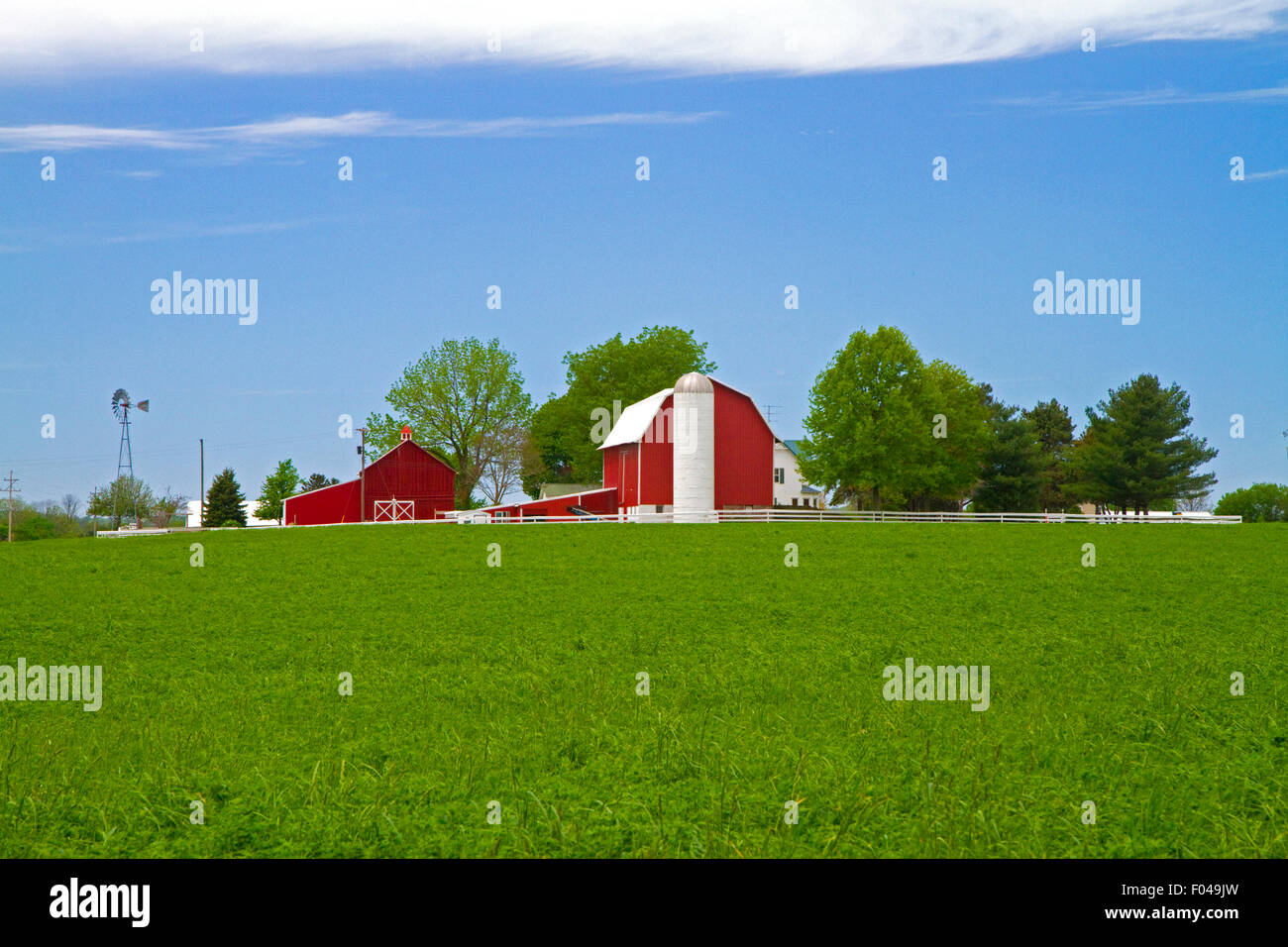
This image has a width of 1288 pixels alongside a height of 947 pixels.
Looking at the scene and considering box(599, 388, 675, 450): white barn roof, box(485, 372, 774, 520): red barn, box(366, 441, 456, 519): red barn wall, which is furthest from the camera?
box(366, 441, 456, 519): red barn wall

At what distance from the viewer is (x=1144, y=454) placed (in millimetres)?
69625

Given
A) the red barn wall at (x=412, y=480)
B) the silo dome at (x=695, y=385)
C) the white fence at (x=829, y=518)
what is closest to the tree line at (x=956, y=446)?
the white fence at (x=829, y=518)

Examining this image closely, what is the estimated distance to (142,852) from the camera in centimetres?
565

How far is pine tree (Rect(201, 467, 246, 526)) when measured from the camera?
248 feet

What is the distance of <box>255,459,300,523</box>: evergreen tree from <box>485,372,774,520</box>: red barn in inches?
1696

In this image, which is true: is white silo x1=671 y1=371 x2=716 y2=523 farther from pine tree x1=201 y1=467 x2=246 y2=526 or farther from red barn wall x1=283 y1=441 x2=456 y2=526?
pine tree x1=201 y1=467 x2=246 y2=526

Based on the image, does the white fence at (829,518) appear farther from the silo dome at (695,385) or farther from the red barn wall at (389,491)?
the red barn wall at (389,491)

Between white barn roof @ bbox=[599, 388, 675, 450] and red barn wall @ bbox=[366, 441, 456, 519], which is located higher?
white barn roof @ bbox=[599, 388, 675, 450]

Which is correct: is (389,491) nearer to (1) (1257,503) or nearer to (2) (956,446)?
(2) (956,446)

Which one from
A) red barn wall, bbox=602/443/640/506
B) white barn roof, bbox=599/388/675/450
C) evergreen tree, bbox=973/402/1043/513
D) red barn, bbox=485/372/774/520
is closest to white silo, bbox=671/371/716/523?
red barn, bbox=485/372/774/520
